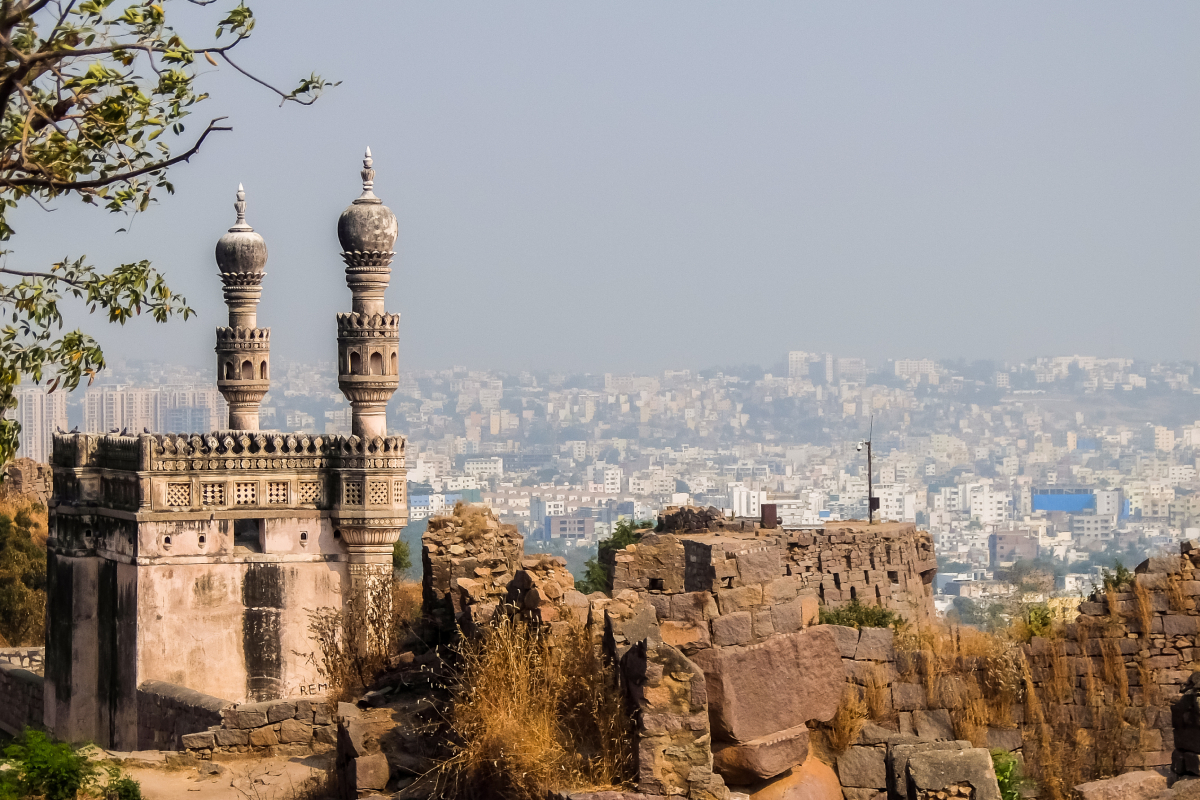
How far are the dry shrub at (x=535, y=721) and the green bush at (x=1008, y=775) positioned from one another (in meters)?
2.13

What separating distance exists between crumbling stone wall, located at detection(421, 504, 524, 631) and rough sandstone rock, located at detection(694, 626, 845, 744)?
2.20m

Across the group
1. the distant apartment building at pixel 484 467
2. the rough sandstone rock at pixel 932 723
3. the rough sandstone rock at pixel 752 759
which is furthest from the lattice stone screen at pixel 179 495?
the distant apartment building at pixel 484 467

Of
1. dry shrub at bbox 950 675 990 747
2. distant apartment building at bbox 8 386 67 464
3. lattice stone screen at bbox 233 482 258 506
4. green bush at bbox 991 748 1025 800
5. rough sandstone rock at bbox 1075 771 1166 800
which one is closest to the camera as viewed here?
rough sandstone rock at bbox 1075 771 1166 800

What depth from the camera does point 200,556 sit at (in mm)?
24203

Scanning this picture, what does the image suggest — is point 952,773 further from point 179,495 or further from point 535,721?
point 179,495

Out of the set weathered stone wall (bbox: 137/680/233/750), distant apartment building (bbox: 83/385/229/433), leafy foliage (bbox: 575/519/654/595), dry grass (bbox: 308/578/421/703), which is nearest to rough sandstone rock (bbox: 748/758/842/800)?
dry grass (bbox: 308/578/421/703)

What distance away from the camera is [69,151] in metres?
8.77

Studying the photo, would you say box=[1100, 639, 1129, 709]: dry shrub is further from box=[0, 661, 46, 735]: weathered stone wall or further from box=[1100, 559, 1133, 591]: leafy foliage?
box=[0, 661, 46, 735]: weathered stone wall

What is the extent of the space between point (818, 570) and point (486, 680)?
15.0 meters

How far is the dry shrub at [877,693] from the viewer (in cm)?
904

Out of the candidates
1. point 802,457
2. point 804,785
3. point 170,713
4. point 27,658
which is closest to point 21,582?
point 27,658

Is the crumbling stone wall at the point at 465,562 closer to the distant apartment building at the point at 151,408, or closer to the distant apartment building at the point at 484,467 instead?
the distant apartment building at the point at 151,408

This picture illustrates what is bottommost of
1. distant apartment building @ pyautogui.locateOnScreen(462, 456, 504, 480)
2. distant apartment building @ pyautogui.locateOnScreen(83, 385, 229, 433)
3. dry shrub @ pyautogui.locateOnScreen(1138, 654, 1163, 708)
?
distant apartment building @ pyautogui.locateOnScreen(462, 456, 504, 480)

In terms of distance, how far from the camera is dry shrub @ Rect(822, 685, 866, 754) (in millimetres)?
8469
